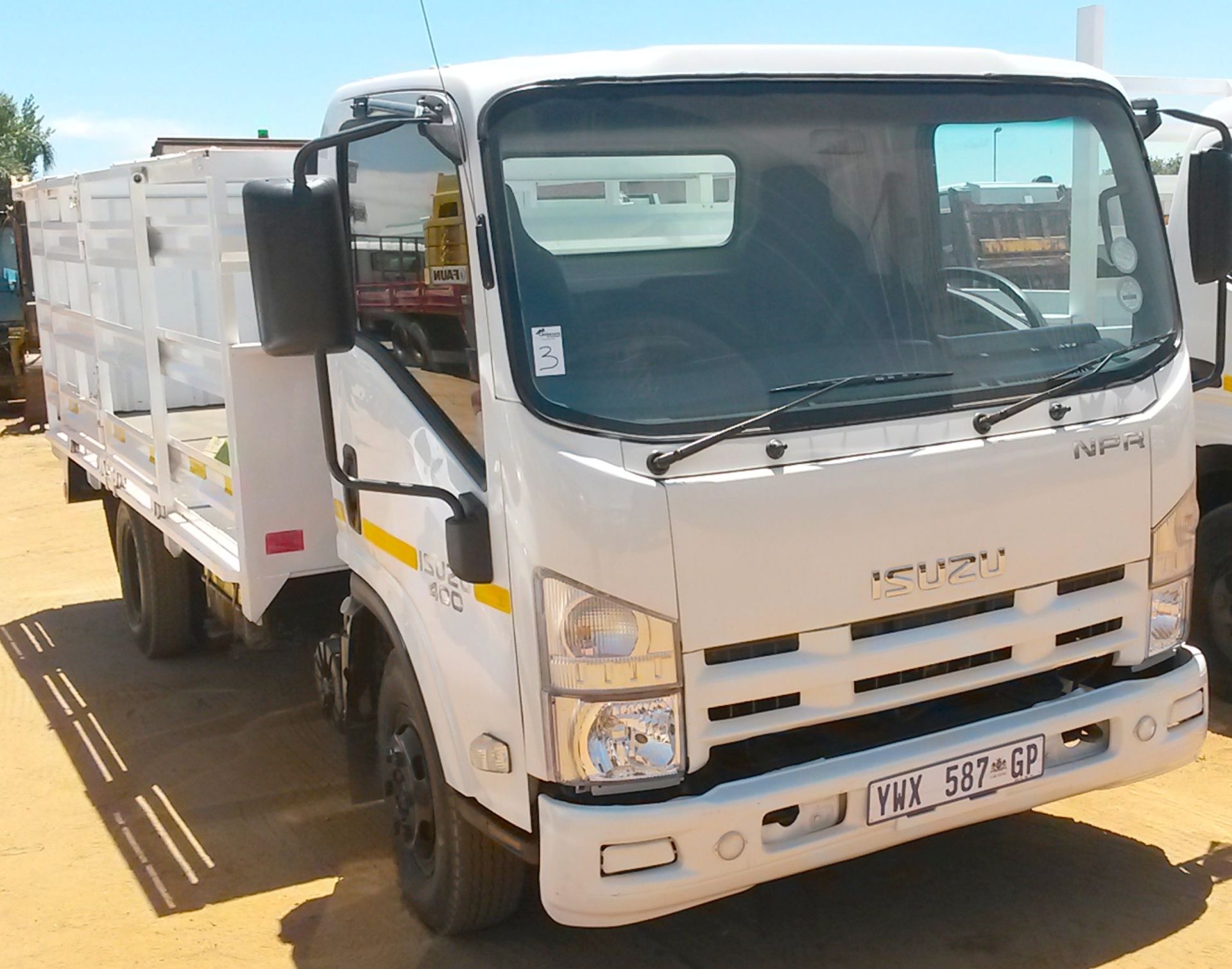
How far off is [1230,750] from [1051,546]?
2.01 metres

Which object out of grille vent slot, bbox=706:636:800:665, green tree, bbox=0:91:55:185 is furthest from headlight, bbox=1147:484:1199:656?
green tree, bbox=0:91:55:185

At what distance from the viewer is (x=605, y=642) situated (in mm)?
3055

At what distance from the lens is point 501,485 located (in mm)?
3156

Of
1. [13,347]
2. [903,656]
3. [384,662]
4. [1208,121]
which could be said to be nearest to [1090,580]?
[903,656]

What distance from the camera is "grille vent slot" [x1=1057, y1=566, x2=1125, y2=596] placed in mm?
3510

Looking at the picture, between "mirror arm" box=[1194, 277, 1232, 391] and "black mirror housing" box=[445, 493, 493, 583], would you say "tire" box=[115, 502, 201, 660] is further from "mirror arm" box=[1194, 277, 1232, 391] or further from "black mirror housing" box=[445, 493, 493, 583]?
"mirror arm" box=[1194, 277, 1232, 391]

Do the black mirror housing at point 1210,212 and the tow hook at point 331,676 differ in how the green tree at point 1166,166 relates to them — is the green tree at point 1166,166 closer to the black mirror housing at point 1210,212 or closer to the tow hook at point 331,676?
the black mirror housing at point 1210,212

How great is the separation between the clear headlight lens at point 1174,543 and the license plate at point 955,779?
0.58 meters

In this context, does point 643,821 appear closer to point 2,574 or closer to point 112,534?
point 112,534

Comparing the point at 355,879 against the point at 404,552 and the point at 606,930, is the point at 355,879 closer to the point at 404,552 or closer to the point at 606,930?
the point at 606,930

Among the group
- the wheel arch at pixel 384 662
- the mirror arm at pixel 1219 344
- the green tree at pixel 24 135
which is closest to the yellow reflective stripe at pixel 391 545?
the wheel arch at pixel 384 662

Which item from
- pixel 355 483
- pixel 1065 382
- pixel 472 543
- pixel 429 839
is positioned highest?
pixel 1065 382

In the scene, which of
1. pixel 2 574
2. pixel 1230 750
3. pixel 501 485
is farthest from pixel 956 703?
pixel 2 574

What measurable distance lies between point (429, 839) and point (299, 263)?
167 cm
